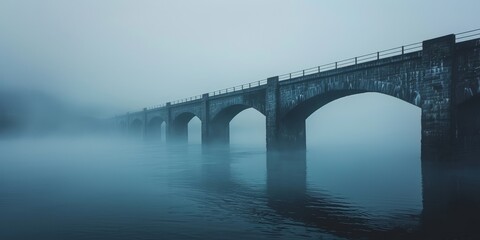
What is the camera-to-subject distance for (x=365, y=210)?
44.9ft

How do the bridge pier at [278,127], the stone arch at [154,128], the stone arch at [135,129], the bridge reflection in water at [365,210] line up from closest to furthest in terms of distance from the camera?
the bridge reflection in water at [365,210] → the bridge pier at [278,127] → the stone arch at [154,128] → the stone arch at [135,129]

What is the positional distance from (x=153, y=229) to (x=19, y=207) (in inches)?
310

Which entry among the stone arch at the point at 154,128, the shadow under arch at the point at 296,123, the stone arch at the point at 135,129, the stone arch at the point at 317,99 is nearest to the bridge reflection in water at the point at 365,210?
the stone arch at the point at 317,99

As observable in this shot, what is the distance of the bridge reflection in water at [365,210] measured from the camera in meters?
10.9

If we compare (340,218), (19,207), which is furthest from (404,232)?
(19,207)

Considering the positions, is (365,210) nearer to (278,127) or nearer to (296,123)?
(278,127)

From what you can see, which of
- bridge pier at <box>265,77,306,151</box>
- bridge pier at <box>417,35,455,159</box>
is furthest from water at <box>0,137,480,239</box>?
bridge pier at <box>265,77,306,151</box>

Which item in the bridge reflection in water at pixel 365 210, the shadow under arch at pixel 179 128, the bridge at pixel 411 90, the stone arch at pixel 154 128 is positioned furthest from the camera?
the stone arch at pixel 154 128

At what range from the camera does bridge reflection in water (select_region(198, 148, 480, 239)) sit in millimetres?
10883

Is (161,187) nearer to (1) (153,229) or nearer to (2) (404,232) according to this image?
(1) (153,229)

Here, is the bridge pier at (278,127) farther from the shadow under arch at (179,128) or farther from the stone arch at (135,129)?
the stone arch at (135,129)

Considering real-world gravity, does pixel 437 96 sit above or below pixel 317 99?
below

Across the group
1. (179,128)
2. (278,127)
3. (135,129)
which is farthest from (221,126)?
(135,129)

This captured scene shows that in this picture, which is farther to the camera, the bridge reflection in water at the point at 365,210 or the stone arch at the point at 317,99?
the stone arch at the point at 317,99
